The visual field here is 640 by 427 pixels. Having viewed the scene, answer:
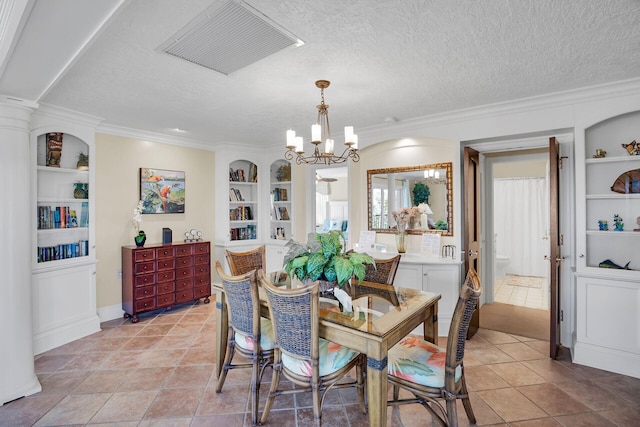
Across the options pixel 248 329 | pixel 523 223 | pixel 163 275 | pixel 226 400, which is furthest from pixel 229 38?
pixel 523 223

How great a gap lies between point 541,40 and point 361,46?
1137 millimetres

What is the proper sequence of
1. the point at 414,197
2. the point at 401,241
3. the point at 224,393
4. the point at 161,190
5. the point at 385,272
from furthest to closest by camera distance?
the point at 161,190, the point at 414,197, the point at 401,241, the point at 385,272, the point at 224,393

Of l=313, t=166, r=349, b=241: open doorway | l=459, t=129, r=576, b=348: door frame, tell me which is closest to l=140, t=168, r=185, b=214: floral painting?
l=313, t=166, r=349, b=241: open doorway

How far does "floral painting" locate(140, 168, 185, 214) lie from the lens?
4418 millimetres

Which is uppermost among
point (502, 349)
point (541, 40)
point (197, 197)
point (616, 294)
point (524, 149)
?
point (541, 40)

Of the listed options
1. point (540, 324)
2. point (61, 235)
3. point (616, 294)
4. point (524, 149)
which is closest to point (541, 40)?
point (524, 149)

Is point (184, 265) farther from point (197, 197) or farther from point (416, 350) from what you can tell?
point (416, 350)

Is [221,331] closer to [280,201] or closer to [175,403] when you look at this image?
[175,403]

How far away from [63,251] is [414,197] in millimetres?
4077

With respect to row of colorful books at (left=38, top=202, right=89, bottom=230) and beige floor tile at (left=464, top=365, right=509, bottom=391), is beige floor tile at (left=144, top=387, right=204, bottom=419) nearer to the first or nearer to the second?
beige floor tile at (left=464, top=365, right=509, bottom=391)

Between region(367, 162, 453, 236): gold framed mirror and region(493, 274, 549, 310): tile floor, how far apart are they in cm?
206

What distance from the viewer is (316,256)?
2.26 m

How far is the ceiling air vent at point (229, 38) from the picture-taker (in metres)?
1.74

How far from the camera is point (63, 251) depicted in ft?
11.4
